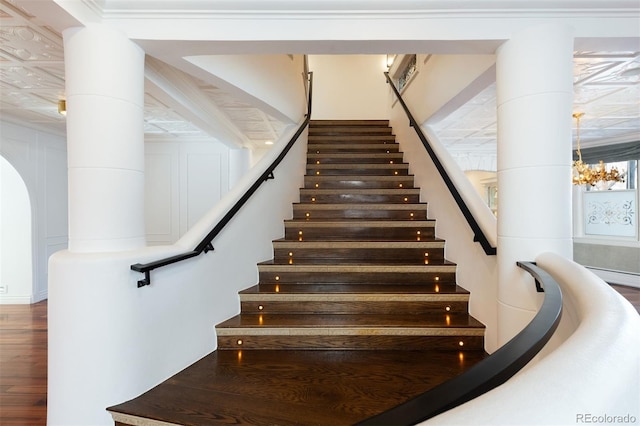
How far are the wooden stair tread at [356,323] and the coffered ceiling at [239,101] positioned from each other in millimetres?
2030

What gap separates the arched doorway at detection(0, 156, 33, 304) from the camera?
4.64m

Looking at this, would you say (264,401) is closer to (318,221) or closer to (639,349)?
(639,349)

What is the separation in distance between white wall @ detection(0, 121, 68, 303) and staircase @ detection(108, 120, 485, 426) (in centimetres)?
400

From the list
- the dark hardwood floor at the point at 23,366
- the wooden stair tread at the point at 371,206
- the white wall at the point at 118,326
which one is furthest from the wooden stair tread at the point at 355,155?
the dark hardwood floor at the point at 23,366

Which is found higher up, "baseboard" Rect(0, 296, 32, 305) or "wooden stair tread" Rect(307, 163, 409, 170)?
"wooden stair tread" Rect(307, 163, 409, 170)

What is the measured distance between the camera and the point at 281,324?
2156 millimetres

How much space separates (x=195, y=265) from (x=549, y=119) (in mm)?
2179

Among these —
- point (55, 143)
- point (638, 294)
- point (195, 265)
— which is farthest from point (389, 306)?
point (55, 143)

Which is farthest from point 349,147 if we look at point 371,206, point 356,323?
point 356,323

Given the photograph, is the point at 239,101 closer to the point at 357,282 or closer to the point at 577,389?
the point at 357,282

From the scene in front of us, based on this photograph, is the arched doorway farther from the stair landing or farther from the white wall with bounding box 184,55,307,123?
the stair landing

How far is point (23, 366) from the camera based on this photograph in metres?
2.64

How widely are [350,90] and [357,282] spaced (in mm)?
5647

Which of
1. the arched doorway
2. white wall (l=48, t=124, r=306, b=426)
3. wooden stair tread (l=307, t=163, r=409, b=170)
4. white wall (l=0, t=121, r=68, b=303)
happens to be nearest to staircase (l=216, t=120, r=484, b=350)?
wooden stair tread (l=307, t=163, r=409, b=170)
